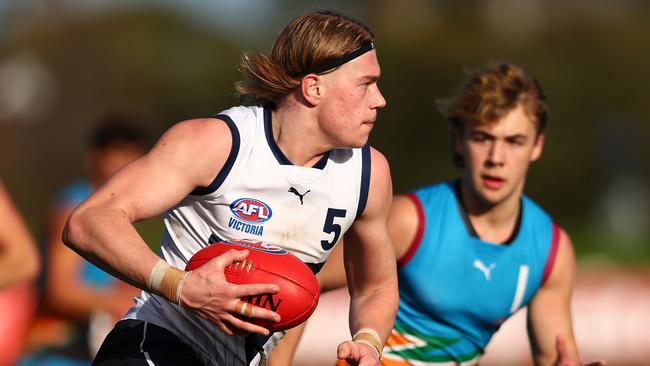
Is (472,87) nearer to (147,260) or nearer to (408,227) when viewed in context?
(408,227)

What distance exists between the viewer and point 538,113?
6.29 m

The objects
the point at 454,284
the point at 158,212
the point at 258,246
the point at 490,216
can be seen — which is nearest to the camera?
the point at 158,212

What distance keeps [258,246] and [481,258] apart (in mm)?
1952

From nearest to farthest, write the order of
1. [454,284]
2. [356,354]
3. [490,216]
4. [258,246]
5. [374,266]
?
[258,246], [356,354], [374,266], [454,284], [490,216]

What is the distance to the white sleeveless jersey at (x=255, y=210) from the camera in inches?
179

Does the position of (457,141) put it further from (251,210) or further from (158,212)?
(158,212)

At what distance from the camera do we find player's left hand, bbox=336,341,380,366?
178 inches

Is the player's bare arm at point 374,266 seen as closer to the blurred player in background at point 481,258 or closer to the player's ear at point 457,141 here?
the blurred player in background at point 481,258

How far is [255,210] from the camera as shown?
180 inches

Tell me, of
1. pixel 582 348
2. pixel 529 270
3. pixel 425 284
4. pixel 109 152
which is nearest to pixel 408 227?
pixel 425 284

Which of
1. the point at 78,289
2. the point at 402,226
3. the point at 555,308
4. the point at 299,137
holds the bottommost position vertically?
the point at 78,289

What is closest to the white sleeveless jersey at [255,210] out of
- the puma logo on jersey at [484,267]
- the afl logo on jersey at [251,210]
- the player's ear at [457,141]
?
the afl logo on jersey at [251,210]

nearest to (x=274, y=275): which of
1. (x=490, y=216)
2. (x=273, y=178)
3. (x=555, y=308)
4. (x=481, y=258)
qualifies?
(x=273, y=178)

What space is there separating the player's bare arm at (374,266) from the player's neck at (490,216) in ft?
3.81
